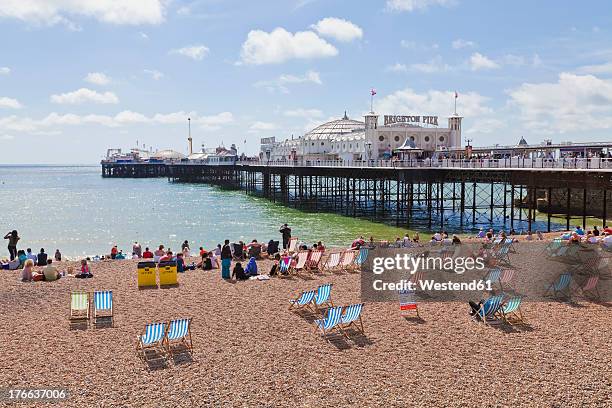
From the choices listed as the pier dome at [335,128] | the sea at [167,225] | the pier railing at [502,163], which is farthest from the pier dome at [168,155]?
the pier railing at [502,163]

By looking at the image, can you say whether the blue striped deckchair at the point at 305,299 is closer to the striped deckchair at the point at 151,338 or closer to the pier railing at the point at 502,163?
the striped deckchair at the point at 151,338

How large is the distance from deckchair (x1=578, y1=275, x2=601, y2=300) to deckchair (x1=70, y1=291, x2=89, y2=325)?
9.17 m

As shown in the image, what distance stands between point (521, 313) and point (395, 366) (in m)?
3.31

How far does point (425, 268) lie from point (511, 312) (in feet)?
12.3

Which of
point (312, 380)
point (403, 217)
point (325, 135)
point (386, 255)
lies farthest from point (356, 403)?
point (325, 135)

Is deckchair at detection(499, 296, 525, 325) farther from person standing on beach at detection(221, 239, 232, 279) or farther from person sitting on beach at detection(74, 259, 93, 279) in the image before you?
person sitting on beach at detection(74, 259, 93, 279)

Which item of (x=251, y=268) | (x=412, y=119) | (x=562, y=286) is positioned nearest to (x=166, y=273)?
(x=251, y=268)

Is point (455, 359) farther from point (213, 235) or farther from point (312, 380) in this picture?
point (213, 235)

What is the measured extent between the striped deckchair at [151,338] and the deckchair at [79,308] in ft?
6.19

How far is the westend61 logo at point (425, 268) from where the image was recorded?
12336 millimetres

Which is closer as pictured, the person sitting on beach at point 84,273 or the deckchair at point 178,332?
the deckchair at point 178,332

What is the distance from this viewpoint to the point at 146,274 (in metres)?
13.0

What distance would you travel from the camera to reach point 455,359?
8.39 metres

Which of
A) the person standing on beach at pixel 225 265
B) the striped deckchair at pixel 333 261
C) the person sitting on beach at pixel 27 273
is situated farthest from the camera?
the striped deckchair at pixel 333 261
